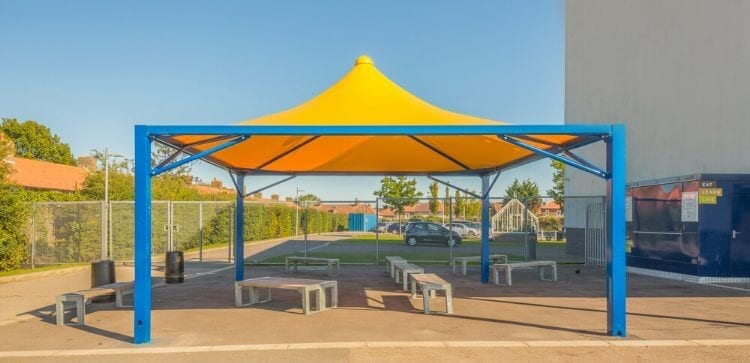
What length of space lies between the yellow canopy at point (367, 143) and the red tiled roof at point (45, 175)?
26.2 m

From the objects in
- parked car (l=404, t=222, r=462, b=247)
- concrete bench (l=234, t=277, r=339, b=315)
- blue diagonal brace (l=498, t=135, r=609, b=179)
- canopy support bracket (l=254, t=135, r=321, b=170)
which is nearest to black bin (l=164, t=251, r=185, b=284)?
canopy support bracket (l=254, t=135, r=321, b=170)

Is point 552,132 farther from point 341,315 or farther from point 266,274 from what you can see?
point 266,274

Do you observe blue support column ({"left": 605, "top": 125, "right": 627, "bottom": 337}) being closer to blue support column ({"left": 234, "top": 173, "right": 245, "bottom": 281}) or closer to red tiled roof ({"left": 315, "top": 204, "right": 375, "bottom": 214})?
blue support column ({"left": 234, "top": 173, "right": 245, "bottom": 281})

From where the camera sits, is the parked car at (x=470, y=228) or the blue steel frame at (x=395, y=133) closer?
the blue steel frame at (x=395, y=133)

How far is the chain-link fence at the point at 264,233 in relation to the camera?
696 inches

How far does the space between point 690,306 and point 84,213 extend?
16.6 metres

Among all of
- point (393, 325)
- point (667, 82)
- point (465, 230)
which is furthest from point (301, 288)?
point (465, 230)

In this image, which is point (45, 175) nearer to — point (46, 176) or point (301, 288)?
point (46, 176)

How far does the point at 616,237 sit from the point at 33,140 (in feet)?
181

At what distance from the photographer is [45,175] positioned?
38.4 m

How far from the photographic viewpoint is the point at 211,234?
25.8m

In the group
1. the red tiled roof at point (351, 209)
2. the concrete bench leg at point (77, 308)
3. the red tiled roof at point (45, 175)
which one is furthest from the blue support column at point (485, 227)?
the red tiled roof at point (351, 209)

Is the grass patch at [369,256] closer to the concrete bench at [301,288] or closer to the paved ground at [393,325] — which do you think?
the paved ground at [393,325]

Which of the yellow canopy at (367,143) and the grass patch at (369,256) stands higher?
the yellow canopy at (367,143)
